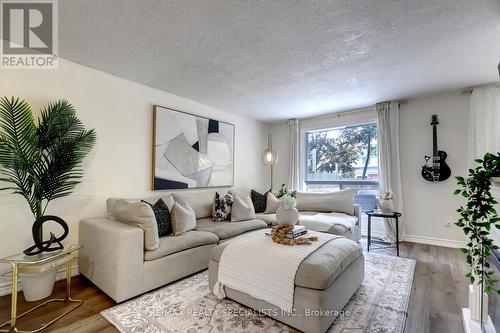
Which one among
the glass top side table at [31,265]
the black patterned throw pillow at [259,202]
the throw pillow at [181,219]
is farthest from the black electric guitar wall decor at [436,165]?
the glass top side table at [31,265]

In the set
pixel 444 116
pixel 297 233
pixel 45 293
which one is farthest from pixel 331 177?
pixel 45 293

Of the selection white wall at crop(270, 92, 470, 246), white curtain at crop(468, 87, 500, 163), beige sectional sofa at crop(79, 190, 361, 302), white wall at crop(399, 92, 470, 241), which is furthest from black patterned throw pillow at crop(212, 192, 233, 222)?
white curtain at crop(468, 87, 500, 163)

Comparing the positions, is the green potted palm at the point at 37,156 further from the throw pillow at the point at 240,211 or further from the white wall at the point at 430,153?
the white wall at the point at 430,153

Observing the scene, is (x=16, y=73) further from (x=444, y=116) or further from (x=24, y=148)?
(x=444, y=116)

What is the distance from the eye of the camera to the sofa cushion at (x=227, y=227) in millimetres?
2982

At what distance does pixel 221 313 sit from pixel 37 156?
83.8 inches

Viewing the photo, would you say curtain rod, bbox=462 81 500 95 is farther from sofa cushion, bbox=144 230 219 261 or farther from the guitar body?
sofa cushion, bbox=144 230 219 261

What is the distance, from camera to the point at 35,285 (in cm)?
204

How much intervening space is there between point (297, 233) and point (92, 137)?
7.92 feet

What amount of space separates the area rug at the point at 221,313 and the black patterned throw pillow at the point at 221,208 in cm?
115

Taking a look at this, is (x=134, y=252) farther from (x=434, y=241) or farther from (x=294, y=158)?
(x=434, y=241)

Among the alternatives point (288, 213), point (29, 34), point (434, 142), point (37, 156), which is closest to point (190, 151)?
point (37, 156)

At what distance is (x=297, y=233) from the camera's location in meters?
2.24

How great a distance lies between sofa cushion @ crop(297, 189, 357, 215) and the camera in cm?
374
